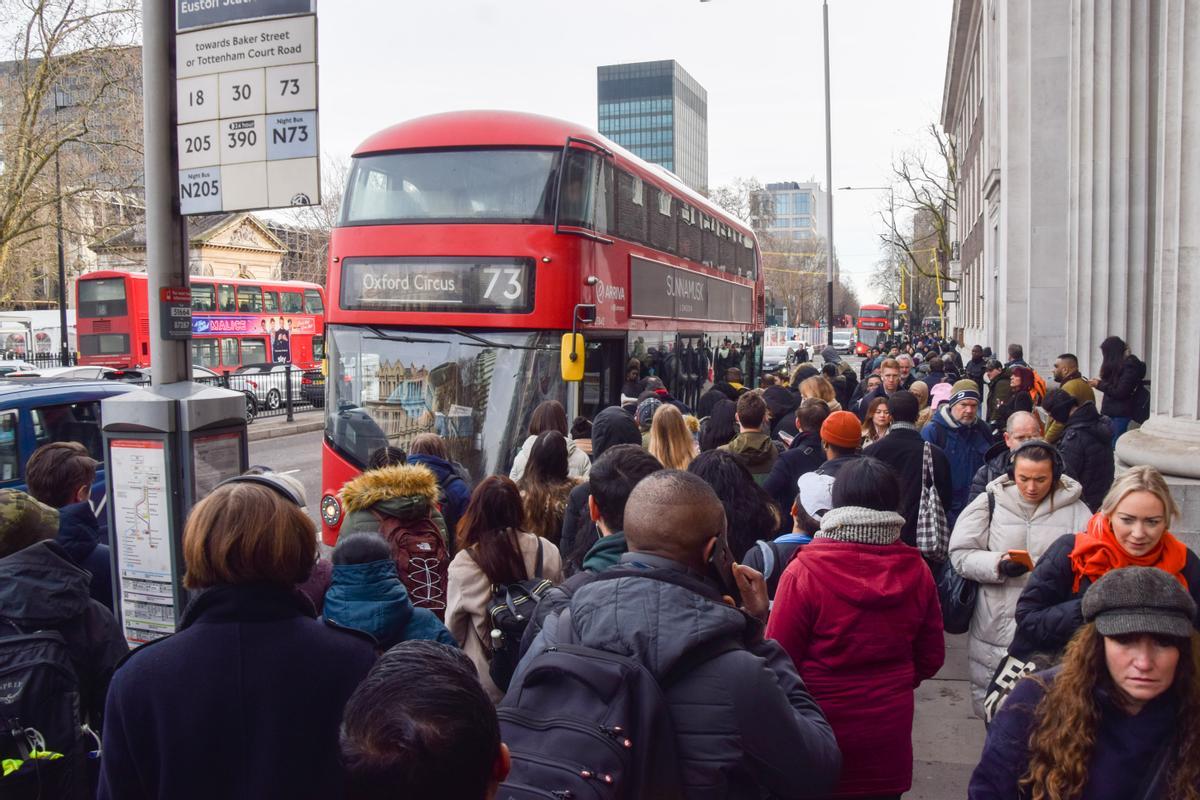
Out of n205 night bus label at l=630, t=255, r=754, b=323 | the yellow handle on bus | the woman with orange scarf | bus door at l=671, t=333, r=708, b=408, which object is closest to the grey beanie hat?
the woman with orange scarf

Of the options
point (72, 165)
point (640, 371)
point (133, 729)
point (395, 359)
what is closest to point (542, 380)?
point (395, 359)

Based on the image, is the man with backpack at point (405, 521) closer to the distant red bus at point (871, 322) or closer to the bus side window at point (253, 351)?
the bus side window at point (253, 351)

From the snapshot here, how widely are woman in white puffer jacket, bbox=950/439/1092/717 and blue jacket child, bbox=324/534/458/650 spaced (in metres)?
2.31

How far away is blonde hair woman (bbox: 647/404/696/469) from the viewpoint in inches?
243

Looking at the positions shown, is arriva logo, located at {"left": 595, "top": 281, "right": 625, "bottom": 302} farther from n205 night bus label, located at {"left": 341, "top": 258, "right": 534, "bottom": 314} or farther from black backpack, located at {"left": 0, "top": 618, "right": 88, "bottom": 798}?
black backpack, located at {"left": 0, "top": 618, "right": 88, "bottom": 798}

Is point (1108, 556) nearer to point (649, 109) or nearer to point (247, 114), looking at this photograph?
point (247, 114)

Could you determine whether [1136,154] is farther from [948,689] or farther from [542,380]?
[948,689]

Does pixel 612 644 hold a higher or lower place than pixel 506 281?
lower

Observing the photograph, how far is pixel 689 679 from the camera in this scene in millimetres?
2182

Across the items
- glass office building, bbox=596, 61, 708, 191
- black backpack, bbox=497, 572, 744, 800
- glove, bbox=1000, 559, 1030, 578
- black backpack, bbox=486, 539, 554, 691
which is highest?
glass office building, bbox=596, 61, 708, 191

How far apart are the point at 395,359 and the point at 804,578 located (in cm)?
685

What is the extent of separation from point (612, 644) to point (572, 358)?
23.8ft

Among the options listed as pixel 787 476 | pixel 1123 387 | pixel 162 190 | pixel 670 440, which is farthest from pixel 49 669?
pixel 1123 387

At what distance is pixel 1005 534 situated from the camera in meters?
4.46
